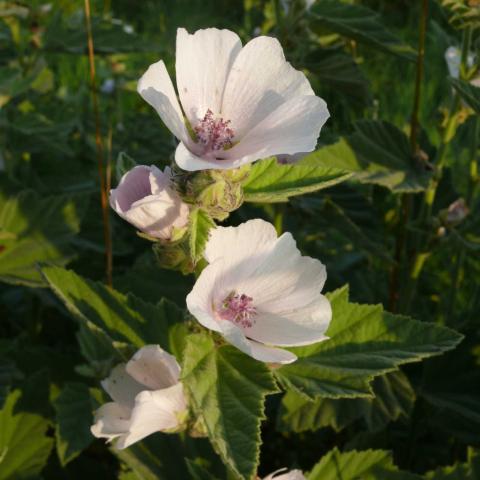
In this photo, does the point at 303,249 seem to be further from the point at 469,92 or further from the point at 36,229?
the point at 469,92

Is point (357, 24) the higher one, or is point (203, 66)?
point (203, 66)

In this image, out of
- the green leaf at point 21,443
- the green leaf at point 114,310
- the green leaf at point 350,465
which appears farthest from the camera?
the green leaf at point 21,443

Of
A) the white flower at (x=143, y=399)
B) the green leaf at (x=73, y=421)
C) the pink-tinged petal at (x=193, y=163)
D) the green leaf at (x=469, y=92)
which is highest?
the pink-tinged petal at (x=193, y=163)

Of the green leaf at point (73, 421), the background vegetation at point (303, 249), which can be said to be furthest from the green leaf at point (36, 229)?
the green leaf at point (73, 421)

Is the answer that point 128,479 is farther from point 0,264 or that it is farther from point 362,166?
point 362,166

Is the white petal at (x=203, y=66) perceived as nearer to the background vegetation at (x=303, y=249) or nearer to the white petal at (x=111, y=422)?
the background vegetation at (x=303, y=249)

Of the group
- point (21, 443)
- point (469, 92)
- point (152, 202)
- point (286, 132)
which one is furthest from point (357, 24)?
point (21, 443)
